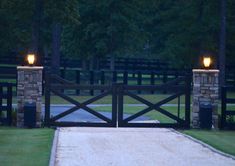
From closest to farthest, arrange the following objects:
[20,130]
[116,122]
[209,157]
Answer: [209,157] → [20,130] → [116,122]

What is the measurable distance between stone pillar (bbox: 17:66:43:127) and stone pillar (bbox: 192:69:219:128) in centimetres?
449

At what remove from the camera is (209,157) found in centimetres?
1437

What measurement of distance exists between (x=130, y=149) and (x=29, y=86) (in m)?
5.94

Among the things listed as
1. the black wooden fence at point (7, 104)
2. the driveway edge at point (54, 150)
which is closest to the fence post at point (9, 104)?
the black wooden fence at point (7, 104)

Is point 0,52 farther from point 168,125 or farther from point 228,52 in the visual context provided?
point 168,125

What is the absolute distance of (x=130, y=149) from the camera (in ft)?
50.5

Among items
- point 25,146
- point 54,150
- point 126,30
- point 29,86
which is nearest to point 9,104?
point 29,86

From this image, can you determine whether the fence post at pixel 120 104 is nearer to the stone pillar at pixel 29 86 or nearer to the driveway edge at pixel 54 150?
the stone pillar at pixel 29 86

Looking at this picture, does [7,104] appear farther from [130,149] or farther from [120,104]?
[130,149]

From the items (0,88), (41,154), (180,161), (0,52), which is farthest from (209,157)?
(0,52)

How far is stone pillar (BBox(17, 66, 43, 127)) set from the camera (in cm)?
2041

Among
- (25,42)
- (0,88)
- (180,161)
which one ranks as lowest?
(180,161)

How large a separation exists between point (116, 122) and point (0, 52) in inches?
901

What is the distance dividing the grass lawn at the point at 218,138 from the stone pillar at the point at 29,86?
430 centimetres
